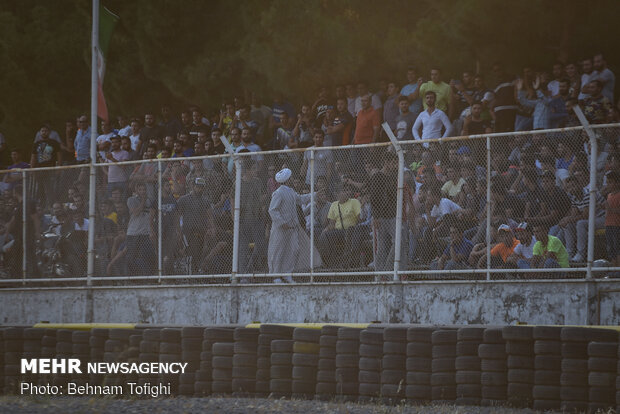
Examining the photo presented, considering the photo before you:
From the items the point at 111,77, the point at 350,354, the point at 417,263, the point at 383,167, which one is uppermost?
the point at 111,77

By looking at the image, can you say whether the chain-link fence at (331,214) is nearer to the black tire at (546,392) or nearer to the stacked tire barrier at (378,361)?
the stacked tire barrier at (378,361)

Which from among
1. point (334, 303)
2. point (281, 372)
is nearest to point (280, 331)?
point (281, 372)

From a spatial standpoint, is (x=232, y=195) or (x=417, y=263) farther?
(x=232, y=195)

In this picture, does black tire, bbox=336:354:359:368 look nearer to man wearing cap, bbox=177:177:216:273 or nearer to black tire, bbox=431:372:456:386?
black tire, bbox=431:372:456:386

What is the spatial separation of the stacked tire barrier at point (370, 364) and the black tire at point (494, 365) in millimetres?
1088

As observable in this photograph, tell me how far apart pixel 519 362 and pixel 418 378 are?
41.0 inches

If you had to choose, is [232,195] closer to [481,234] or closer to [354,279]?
[354,279]

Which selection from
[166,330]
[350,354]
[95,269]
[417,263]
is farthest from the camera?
[95,269]

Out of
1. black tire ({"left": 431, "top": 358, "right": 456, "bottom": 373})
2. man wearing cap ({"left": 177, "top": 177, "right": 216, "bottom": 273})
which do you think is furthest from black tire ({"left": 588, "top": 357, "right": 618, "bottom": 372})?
man wearing cap ({"left": 177, "top": 177, "right": 216, "bottom": 273})

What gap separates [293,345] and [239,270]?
3552 mm

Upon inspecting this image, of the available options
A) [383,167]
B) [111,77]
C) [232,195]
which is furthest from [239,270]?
[111,77]

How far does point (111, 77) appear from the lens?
87.9 ft

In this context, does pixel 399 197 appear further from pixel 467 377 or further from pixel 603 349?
pixel 603 349

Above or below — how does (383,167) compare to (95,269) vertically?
above
